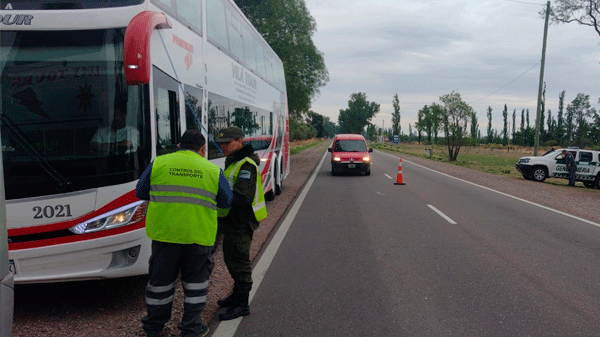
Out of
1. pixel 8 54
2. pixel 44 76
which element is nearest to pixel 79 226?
pixel 44 76

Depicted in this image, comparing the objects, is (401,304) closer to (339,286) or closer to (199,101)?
(339,286)

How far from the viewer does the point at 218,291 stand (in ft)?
17.0

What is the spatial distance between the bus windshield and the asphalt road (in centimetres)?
197

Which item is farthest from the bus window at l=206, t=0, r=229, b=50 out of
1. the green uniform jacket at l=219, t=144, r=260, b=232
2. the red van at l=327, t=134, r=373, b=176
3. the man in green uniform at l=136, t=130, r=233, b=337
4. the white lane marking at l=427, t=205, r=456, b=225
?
the red van at l=327, t=134, r=373, b=176

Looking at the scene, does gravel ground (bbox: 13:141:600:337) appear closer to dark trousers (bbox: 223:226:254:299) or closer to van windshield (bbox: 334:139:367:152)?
dark trousers (bbox: 223:226:254:299)

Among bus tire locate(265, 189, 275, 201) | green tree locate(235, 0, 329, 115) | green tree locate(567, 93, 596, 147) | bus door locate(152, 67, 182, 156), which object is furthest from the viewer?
green tree locate(567, 93, 596, 147)

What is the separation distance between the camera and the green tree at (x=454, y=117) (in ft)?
130

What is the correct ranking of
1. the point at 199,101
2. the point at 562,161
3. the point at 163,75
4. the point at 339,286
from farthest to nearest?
the point at 562,161 → the point at 199,101 → the point at 339,286 → the point at 163,75

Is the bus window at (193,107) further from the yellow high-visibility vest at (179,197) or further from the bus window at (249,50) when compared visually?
the bus window at (249,50)

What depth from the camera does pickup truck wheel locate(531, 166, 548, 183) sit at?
22203 millimetres

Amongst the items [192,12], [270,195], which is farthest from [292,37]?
[192,12]

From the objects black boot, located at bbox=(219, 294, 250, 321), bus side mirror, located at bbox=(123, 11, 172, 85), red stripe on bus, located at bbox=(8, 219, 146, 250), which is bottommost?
black boot, located at bbox=(219, 294, 250, 321)

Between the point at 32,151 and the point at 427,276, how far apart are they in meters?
4.59

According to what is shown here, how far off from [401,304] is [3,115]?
4.23 meters
